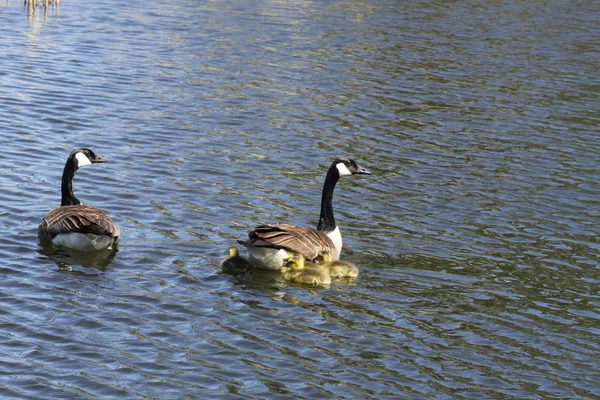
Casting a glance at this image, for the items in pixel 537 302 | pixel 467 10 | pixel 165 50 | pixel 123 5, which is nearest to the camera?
pixel 537 302

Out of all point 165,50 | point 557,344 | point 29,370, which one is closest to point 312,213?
point 557,344

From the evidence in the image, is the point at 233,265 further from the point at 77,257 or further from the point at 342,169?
the point at 342,169

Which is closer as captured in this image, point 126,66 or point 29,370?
point 29,370

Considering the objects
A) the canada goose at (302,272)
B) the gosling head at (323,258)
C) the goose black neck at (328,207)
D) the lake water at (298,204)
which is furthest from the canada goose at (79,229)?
the goose black neck at (328,207)

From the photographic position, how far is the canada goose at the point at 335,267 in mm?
15113

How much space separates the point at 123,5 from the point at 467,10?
1461cm

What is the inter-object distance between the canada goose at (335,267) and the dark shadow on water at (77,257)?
3143 mm

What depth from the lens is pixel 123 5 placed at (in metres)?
39.3

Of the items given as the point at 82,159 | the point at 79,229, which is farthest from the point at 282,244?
the point at 82,159

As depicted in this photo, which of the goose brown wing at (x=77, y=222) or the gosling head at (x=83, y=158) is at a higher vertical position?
the gosling head at (x=83, y=158)

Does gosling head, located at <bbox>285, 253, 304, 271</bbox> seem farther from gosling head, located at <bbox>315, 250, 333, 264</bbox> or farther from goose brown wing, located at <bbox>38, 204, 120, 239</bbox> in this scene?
goose brown wing, located at <bbox>38, 204, 120, 239</bbox>

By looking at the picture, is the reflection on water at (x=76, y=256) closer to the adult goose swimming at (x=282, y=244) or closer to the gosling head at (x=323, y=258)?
the adult goose swimming at (x=282, y=244)

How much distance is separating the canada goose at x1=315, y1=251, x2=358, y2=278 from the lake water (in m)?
0.31

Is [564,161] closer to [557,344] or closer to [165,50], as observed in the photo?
[557,344]
